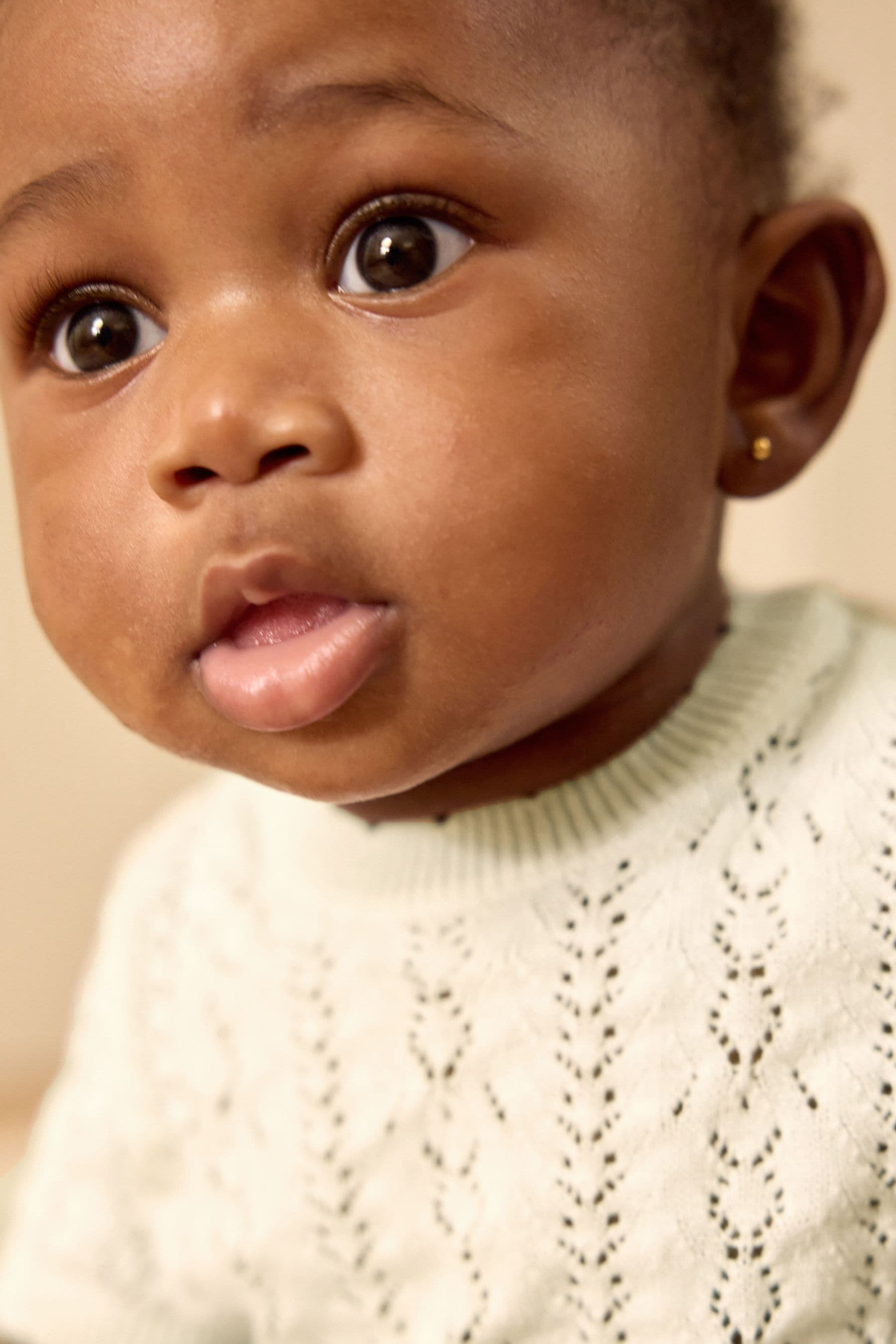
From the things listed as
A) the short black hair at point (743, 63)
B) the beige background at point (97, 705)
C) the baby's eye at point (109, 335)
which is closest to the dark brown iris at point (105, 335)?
the baby's eye at point (109, 335)

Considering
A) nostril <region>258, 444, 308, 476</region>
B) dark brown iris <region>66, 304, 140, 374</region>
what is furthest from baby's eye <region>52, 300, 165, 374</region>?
nostril <region>258, 444, 308, 476</region>

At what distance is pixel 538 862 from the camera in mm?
657

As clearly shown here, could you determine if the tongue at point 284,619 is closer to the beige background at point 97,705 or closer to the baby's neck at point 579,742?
the baby's neck at point 579,742

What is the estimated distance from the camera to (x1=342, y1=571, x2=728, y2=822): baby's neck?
0.65m

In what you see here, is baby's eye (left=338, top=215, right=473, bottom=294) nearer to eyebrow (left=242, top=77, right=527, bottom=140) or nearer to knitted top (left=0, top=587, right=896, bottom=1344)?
eyebrow (left=242, top=77, right=527, bottom=140)

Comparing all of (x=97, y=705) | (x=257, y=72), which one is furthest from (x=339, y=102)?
(x=97, y=705)

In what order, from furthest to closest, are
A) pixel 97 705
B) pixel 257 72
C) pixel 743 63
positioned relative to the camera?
pixel 97 705, pixel 743 63, pixel 257 72

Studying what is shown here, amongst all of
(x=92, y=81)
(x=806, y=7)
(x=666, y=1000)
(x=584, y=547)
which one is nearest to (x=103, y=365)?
(x=92, y=81)

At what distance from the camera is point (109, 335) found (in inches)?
21.4

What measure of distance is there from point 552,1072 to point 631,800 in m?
0.14

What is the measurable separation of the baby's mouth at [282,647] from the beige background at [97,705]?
1.94 feet

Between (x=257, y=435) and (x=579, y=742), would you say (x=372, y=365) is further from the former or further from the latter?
(x=579, y=742)

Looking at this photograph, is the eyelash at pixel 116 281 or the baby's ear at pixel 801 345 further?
the baby's ear at pixel 801 345

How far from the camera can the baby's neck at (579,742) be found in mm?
646
